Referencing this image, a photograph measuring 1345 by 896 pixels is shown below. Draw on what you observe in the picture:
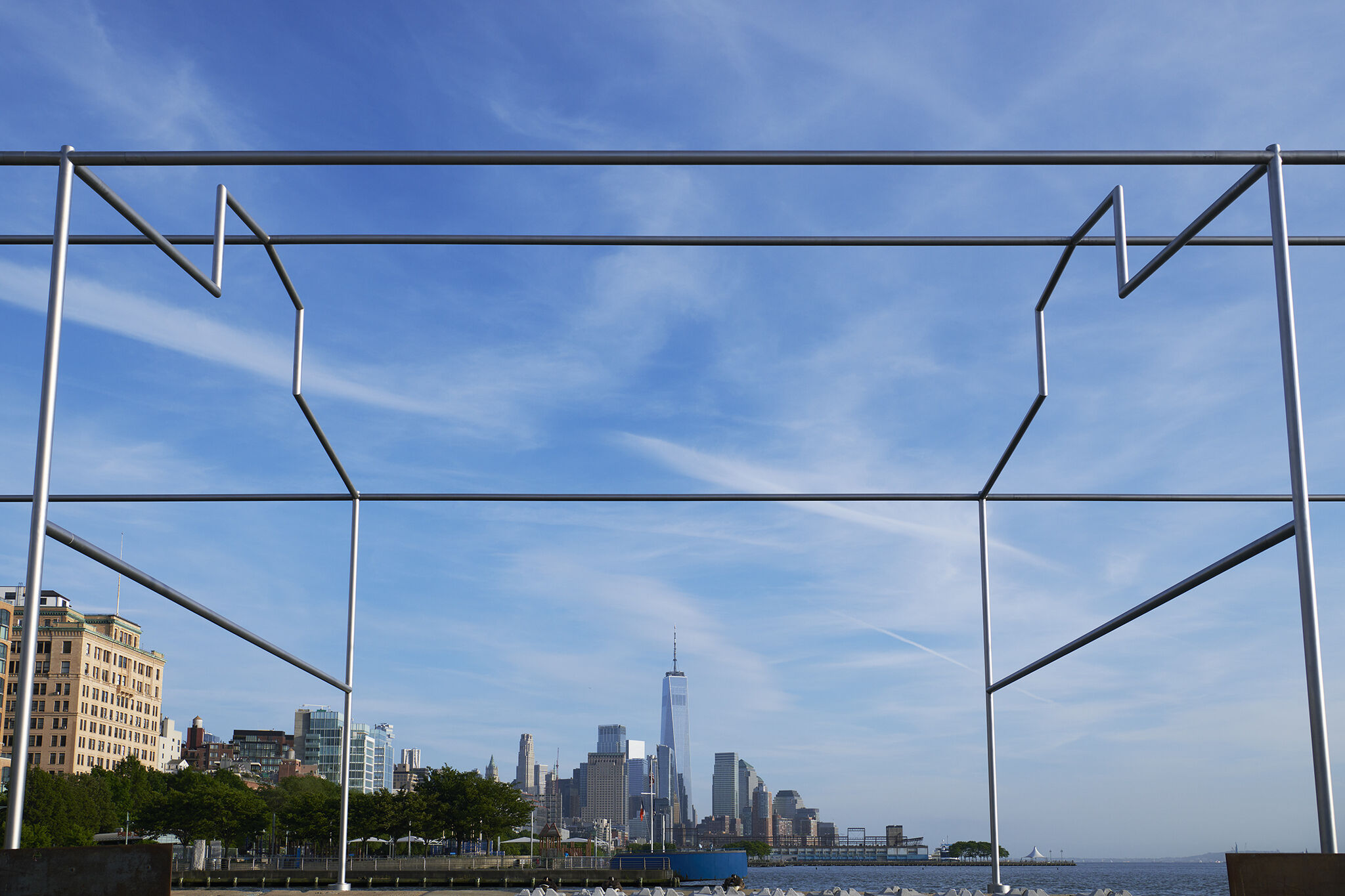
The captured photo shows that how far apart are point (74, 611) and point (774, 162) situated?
4817 inches

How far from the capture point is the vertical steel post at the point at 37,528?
3699mm

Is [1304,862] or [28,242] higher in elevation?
[28,242]

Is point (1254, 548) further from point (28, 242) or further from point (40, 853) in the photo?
point (28, 242)

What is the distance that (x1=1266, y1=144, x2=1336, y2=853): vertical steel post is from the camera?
3787 millimetres

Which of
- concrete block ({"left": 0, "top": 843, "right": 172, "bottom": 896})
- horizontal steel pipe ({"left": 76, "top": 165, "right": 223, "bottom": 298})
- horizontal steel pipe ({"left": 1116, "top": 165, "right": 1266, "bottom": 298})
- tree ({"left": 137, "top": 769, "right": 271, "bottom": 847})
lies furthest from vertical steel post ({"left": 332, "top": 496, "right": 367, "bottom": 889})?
tree ({"left": 137, "top": 769, "right": 271, "bottom": 847})

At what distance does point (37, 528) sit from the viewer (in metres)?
3.87

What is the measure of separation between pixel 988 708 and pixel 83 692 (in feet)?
383

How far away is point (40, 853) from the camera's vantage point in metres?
3.40

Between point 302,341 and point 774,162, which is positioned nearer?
point 774,162

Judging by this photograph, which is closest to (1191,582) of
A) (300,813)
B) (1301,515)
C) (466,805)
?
(1301,515)

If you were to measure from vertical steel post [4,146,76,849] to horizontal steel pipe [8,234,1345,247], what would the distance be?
8.74 ft

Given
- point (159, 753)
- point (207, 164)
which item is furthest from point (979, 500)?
point (159, 753)

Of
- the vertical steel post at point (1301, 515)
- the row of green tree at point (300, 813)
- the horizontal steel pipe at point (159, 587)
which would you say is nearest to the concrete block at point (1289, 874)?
the vertical steel post at point (1301, 515)

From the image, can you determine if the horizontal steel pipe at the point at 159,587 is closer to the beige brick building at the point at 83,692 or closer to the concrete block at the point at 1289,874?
the concrete block at the point at 1289,874
